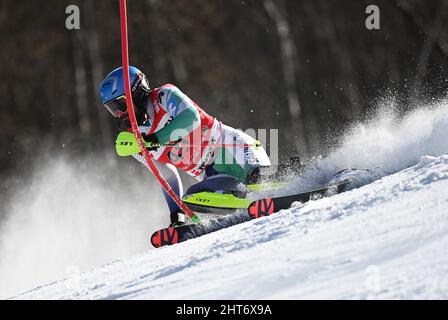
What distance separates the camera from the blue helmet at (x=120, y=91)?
5.79 metres

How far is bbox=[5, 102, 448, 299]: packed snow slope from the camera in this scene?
9.45 feet

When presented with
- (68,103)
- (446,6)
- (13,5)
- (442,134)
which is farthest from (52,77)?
(442,134)

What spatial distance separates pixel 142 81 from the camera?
5.86 metres

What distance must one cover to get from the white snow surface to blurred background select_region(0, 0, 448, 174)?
494 inches

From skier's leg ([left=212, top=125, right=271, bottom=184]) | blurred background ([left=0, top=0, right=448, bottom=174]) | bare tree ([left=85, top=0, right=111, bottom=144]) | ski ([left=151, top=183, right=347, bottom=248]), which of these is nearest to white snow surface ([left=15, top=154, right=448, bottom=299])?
ski ([left=151, top=183, right=347, bottom=248])

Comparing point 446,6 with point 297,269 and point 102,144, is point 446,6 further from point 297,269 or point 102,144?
point 297,269

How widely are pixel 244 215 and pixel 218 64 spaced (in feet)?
42.7

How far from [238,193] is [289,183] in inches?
14.1

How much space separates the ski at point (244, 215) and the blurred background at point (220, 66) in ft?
32.8

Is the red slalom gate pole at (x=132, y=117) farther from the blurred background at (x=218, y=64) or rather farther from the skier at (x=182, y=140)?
the blurred background at (x=218, y=64)

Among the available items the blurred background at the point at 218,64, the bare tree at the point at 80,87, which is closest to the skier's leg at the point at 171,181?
the blurred background at the point at 218,64

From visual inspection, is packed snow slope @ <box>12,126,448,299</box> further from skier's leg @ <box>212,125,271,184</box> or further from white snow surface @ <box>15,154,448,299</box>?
skier's leg @ <box>212,125,271,184</box>

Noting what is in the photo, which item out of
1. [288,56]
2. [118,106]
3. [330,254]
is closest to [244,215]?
[118,106]
